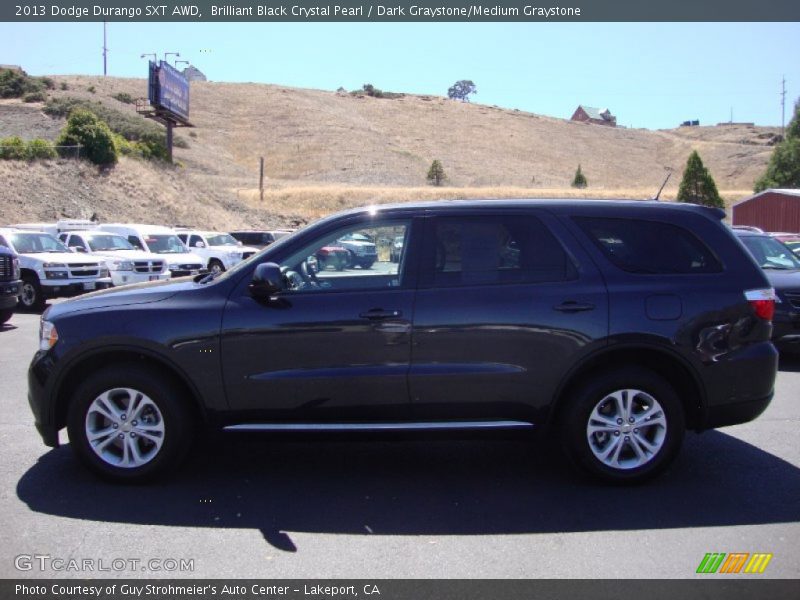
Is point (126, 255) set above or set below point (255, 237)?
below

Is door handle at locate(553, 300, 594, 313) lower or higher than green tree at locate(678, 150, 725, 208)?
lower

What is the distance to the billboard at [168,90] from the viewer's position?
134 feet

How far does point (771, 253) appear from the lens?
1161cm

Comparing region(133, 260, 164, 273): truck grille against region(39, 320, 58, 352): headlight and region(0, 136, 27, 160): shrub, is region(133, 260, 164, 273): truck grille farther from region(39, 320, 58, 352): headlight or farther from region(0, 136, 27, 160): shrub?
region(0, 136, 27, 160): shrub

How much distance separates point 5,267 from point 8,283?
0.92ft

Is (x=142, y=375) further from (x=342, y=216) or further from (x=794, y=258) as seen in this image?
(x=794, y=258)

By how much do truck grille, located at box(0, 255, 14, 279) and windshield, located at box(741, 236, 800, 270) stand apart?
1206cm

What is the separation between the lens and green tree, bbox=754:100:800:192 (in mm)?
51875

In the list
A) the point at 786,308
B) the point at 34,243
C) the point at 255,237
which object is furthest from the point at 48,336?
the point at 255,237

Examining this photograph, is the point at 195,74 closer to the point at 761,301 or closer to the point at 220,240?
the point at 220,240

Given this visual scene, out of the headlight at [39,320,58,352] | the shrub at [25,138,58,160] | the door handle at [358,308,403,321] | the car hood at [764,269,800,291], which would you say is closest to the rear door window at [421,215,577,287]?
the door handle at [358,308,403,321]

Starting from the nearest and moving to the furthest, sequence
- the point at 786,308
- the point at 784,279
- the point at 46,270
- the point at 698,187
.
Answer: the point at 786,308 < the point at 784,279 < the point at 46,270 < the point at 698,187

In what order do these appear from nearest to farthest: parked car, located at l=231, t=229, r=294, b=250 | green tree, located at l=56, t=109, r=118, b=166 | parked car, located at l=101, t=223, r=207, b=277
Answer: parked car, located at l=101, t=223, r=207, b=277 < parked car, located at l=231, t=229, r=294, b=250 < green tree, located at l=56, t=109, r=118, b=166

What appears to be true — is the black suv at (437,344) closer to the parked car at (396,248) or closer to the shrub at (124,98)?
the parked car at (396,248)
